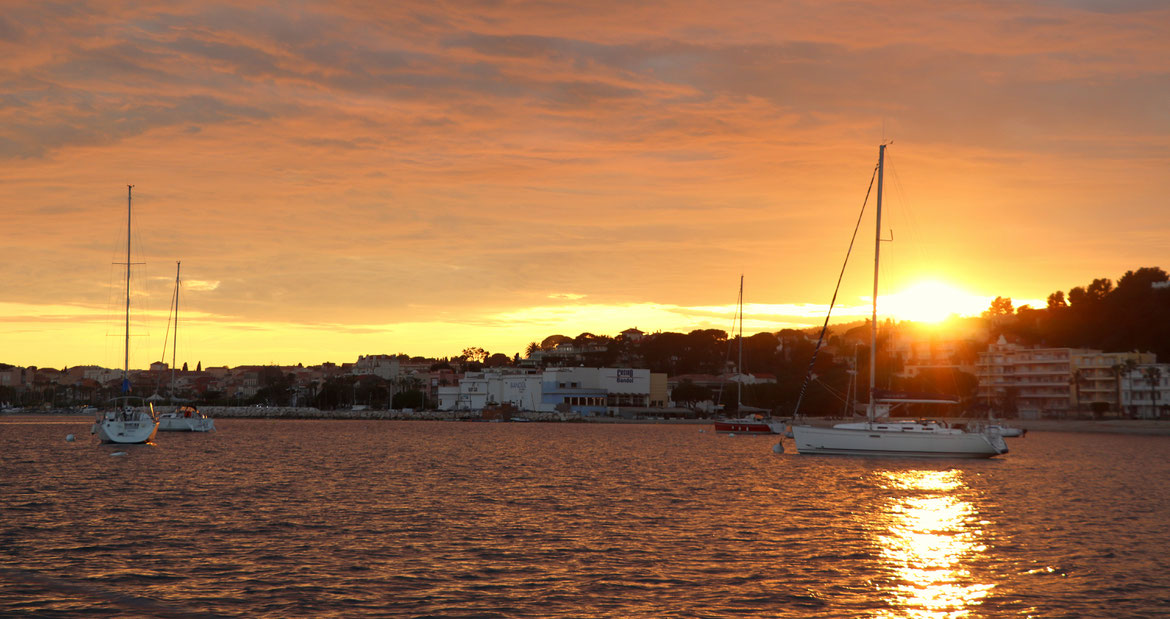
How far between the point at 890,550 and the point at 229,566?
15400 mm

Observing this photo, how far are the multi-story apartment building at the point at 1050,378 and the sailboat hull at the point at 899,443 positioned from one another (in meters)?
97.0

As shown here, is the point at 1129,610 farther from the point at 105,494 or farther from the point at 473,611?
the point at 105,494

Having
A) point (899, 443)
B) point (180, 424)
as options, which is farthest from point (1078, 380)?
point (180, 424)

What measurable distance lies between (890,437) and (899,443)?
56cm

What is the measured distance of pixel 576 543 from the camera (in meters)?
25.8

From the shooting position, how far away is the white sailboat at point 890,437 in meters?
55.6

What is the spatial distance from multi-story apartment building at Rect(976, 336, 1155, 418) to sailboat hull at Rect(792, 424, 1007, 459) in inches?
3820

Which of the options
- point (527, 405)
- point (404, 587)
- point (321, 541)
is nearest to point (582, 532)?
point (321, 541)

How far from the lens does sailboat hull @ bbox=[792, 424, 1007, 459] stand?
55469 mm

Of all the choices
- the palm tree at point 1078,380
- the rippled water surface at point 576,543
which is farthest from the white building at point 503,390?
the rippled water surface at point 576,543

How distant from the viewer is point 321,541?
25766mm

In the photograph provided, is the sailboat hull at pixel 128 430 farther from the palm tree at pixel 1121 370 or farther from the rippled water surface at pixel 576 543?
the palm tree at pixel 1121 370

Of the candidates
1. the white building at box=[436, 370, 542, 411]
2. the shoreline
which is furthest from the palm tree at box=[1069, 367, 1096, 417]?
the white building at box=[436, 370, 542, 411]

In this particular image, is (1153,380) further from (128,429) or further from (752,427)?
(128,429)
